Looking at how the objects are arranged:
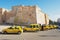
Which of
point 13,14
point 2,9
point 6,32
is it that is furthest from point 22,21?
point 6,32

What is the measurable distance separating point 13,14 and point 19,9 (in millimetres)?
5897

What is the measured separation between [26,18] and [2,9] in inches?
681

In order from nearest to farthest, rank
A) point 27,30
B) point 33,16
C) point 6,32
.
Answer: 1. point 6,32
2. point 27,30
3. point 33,16

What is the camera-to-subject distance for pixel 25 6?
98.8 metres

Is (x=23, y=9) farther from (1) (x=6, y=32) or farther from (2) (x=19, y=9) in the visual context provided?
(1) (x=6, y=32)

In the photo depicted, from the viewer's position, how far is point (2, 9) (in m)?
101

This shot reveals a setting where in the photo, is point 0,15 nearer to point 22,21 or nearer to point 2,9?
point 2,9

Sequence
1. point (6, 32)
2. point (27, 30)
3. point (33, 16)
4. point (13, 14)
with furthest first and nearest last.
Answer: point (13, 14), point (33, 16), point (27, 30), point (6, 32)

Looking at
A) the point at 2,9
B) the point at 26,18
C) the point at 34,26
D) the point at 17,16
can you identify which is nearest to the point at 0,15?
the point at 2,9

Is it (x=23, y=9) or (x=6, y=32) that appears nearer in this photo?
(x=6, y=32)

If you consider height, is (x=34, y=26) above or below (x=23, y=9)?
below

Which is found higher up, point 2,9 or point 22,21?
point 2,9

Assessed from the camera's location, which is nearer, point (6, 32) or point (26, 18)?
point (6, 32)

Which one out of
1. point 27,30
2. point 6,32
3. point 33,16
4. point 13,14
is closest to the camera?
point 6,32
